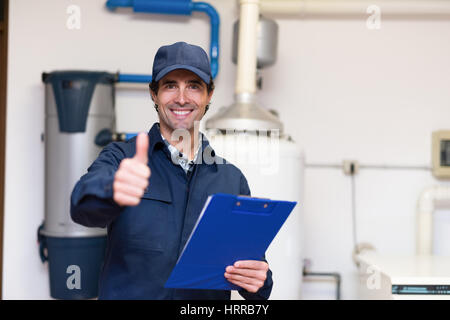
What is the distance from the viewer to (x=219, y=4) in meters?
2.18

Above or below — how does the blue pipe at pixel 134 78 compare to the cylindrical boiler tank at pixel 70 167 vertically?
above

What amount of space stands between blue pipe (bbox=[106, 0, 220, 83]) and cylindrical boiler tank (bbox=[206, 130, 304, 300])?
0.53 m

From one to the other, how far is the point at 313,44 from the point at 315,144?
498 millimetres

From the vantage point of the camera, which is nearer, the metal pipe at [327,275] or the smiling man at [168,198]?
the smiling man at [168,198]

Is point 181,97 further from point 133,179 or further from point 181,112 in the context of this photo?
point 133,179

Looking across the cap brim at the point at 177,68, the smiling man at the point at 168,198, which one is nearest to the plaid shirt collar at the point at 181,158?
the smiling man at the point at 168,198

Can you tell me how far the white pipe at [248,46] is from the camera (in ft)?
Answer: 6.11

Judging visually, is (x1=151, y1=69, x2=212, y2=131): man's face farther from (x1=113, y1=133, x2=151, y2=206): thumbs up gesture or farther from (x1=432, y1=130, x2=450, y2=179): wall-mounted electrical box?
(x1=432, y1=130, x2=450, y2=179): wall-mounted electrical box

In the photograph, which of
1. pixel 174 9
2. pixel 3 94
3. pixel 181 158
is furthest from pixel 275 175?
pixel 3 94

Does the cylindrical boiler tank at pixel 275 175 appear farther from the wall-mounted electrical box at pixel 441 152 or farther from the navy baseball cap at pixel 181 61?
the wall-mounted electrical box at pixel 441 152

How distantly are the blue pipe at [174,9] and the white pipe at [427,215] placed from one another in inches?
45.5

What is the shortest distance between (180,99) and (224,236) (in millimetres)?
325

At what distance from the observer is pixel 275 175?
1647 millimetres
